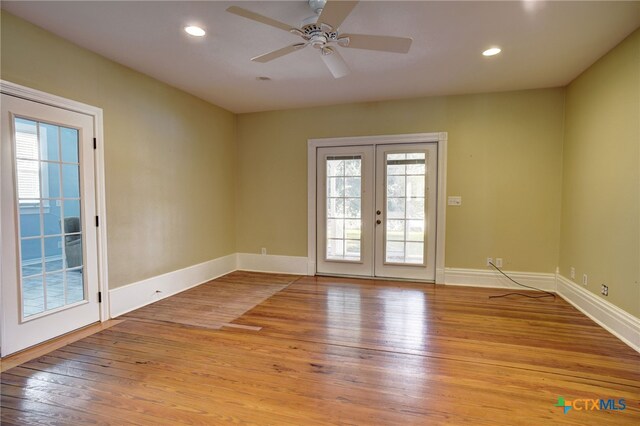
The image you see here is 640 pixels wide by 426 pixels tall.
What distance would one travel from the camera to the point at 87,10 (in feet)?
7.97

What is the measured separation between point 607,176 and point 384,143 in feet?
8.42

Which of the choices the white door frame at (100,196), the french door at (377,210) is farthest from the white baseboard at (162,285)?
the french door at (377,210)

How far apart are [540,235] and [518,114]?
1.63 meters

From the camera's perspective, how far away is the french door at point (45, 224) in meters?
2.53

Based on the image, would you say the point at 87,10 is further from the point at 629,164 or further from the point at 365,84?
the point at 629,164

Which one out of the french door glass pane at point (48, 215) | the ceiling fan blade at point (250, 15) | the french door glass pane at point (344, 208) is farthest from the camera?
the french door glass pane at point (344, 208)

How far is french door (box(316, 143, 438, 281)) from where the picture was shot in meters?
4.72

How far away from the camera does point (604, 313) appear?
3115 millimetres

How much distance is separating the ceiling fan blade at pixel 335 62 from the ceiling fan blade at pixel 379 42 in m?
0.21

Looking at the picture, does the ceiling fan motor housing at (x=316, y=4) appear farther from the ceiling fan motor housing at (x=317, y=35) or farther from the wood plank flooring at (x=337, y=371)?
the wood plank flooring at (x=337, y=371)

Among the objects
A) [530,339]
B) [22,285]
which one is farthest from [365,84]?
[22,285]

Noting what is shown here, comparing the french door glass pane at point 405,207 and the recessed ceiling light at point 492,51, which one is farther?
the french door glass pane at point 405,207

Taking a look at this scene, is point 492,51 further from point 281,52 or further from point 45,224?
point 45,224

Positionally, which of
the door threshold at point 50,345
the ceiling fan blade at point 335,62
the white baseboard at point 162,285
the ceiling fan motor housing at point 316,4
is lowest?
the door threshold at point 50,345
